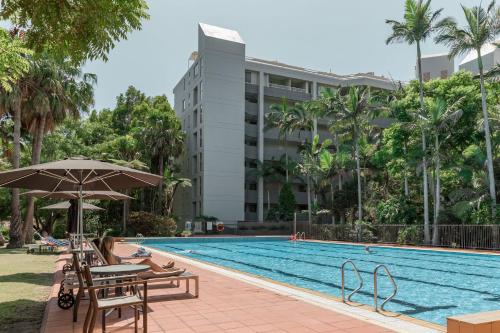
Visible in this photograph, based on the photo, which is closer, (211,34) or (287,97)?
(211,34)

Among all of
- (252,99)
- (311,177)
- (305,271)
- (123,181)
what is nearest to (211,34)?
(252,99)

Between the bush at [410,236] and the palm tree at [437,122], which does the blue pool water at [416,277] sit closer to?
the bush at [410,236]

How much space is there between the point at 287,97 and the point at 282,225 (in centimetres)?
1422

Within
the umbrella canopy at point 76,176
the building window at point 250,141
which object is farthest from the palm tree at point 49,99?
the building window at point 250,141

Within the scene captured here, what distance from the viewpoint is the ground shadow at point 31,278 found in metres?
9.51

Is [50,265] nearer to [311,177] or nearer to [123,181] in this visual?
[123,181]

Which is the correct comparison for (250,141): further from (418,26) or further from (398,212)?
(418,26)

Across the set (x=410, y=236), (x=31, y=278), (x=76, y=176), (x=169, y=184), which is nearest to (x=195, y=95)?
(x=169, y=184)

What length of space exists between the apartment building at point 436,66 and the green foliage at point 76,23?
54.3 meters

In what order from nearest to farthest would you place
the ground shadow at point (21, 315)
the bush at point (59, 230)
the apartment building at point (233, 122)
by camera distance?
1. the ground shadow at point (21, 315)
2. the bush at point (59, 230)
3. the apartment building at point (233, 122)

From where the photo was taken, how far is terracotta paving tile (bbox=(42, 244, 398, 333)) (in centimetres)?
542

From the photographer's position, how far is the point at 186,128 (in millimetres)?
45500

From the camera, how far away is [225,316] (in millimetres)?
6086

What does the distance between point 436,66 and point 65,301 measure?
181 feet
